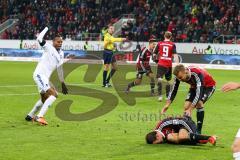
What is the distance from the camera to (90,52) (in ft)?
149

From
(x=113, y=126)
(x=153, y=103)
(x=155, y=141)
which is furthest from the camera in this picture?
(x=153, y=103)

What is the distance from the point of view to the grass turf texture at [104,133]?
396 inches

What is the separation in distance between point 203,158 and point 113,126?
13.9 ft

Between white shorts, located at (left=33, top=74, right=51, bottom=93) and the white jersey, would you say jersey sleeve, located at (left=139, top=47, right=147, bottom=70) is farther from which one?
white shorts, located at (left=33, top=74, right=51, bottom=93)

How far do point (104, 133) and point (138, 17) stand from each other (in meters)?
38.6

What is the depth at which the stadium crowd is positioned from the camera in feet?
145

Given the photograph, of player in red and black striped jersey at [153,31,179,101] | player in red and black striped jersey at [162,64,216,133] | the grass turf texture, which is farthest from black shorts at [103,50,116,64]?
player in red and black striped jersey at [162,64,216,133]

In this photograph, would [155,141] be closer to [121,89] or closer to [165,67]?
[165,67]

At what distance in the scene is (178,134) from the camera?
35.7 feet

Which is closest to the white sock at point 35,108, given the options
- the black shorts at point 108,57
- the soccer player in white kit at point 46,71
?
the soccer player in white kit at point 46,71

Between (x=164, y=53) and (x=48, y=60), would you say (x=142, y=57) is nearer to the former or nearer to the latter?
(x=164, y=53)

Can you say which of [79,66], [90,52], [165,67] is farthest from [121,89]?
[90,52]

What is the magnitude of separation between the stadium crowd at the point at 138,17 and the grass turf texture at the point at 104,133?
25.0 m

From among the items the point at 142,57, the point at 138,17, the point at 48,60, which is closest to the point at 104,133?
the point at 48,60
